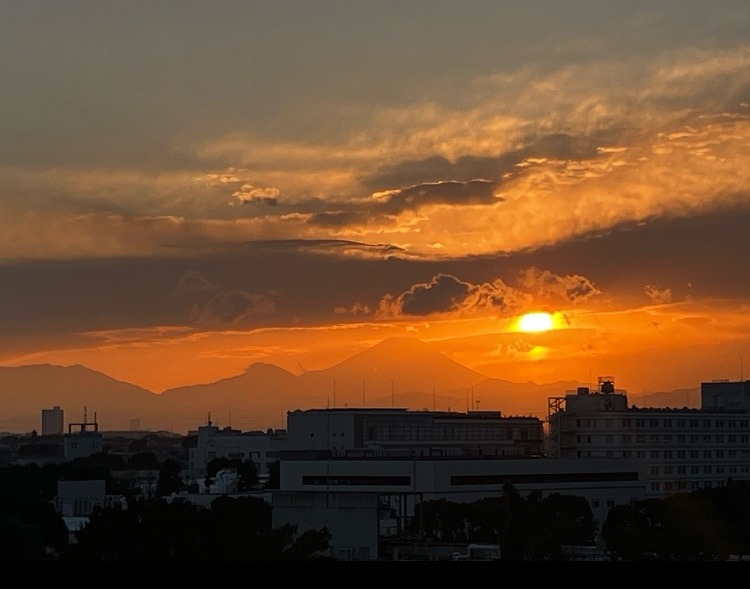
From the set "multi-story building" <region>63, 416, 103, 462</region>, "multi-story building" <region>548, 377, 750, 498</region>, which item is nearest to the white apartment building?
Result: "multi-story building" <region>63, 416, 103, 462</region>

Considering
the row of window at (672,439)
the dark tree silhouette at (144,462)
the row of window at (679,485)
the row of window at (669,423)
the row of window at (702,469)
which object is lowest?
the row of window at (679,485)

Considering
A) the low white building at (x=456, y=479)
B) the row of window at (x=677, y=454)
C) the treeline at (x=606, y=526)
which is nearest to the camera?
the treeline at (x=606, y=526)

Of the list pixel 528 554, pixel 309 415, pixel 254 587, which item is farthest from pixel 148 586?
pixel 309 415

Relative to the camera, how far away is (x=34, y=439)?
141m

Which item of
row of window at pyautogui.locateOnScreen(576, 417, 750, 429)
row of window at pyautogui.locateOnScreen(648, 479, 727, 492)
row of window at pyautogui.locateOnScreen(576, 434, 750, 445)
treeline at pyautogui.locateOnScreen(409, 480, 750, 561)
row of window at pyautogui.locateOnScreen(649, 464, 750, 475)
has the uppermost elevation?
row of window at pyautogui.locateOnScreen(576, 417, 750, 429)

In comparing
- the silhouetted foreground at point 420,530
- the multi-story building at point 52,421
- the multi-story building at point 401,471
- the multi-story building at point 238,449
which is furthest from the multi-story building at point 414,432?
the multi-story building at point 52,421

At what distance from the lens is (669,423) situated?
6312 cm

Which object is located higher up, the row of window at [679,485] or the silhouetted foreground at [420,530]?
the row of window at [679,485]

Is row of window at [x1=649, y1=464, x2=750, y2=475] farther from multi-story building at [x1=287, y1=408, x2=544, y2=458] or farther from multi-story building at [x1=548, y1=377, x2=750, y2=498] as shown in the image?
multi-story building at [x1=287, y1=408, x2=544, y2=458]

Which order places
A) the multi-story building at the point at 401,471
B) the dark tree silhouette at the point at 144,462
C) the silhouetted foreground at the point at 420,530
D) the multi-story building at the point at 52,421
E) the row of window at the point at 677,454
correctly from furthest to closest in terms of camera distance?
the multi-story building at the point at 52,421, the dark tree silhouette at the point at 144,462, the row of window at the point at 677,454, the multi-story building at the point at 401,471, the silhouetted foreground at the point at 420,530

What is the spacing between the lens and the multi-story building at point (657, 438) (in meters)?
60.2

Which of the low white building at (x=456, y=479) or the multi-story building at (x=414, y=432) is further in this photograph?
the multi-story building at (x=414, y=432)

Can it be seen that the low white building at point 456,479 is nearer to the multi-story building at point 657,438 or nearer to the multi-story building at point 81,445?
the multi-story building at point 657,438

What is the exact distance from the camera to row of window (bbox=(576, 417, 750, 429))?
6059 cm
